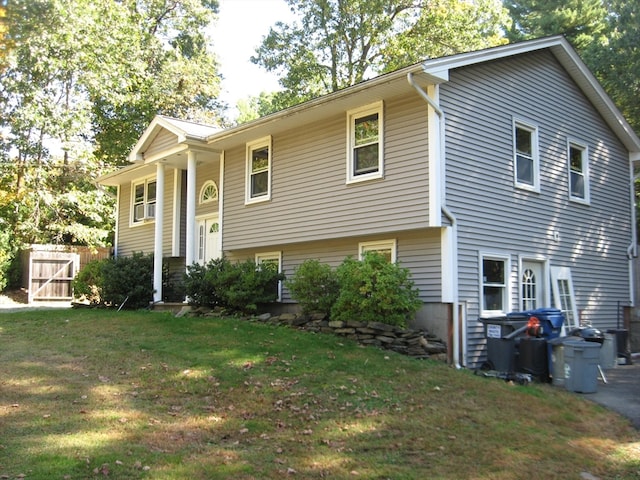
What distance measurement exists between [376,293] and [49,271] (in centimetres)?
1623

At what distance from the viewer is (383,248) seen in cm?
1245

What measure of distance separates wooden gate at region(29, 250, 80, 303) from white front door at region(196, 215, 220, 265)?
7.44 meters

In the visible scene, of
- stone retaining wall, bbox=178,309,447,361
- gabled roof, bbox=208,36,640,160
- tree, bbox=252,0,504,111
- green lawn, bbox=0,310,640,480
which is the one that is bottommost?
green lawn, bbox=0,310,640,480

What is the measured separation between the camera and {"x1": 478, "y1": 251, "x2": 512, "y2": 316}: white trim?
11.6 metres

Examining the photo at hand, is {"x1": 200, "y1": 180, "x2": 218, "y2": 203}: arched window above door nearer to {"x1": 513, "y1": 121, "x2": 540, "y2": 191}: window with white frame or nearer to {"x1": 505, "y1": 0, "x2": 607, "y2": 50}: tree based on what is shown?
{"x1": 513, "y1": 121, "x2": 540, "y2": 191}: window with white frame

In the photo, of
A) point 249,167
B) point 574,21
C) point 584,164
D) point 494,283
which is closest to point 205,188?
point 249,167

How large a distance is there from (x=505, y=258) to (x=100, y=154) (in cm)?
2234

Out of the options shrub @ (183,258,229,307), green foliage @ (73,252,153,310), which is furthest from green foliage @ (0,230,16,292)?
shrub @ (183,258,229,307)

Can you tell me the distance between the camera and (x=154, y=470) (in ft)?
16.7

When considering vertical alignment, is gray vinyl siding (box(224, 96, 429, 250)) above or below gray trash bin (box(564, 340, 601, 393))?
above

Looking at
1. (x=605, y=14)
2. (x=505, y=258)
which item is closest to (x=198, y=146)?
(x=505, y=258)

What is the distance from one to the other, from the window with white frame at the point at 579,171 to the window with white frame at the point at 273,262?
7.35m

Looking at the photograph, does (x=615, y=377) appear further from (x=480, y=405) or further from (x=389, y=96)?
(x=389, y=96)

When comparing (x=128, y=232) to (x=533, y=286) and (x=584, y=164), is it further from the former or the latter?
(x=584, y=164)
